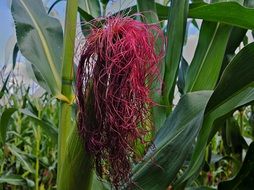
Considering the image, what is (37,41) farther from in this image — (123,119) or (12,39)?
(12,39)

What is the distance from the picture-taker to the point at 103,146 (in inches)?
19.5

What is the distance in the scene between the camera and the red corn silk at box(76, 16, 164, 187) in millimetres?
474

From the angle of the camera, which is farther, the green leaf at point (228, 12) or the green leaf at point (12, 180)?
the green leaf at point (12, 180)

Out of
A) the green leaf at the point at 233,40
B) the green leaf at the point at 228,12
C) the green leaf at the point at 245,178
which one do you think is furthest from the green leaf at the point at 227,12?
the green leaf at the point at 245,178

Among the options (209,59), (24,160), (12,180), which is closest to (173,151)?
(209,59)

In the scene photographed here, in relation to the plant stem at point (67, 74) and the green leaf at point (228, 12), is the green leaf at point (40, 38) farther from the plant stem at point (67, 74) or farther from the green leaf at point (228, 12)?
the green leaf at point (228, 12)

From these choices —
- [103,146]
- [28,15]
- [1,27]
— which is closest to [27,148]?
[1,27]

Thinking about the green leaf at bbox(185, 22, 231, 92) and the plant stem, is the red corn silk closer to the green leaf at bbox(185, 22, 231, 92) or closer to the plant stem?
the plant stem

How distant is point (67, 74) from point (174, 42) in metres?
0.18

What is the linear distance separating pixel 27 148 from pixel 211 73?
946mm

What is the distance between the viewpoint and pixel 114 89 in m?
0.48

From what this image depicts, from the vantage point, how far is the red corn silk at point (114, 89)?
474 millimetres

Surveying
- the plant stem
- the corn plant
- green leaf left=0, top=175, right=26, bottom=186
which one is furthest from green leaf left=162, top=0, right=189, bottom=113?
green leaf left=0, top=175, right=26, bottom=186

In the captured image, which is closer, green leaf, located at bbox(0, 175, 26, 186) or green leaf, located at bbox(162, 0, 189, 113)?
green leaf, located at bbox(162, 0, 189, 113)
